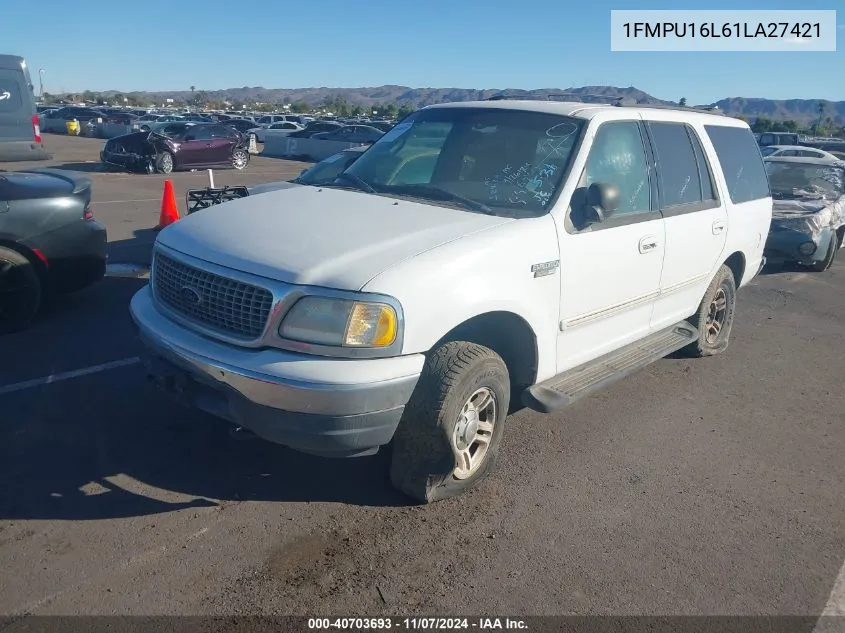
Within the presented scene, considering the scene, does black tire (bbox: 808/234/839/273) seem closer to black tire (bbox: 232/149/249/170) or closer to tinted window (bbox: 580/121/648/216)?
tinted window (bbox: 580/121/648/216)

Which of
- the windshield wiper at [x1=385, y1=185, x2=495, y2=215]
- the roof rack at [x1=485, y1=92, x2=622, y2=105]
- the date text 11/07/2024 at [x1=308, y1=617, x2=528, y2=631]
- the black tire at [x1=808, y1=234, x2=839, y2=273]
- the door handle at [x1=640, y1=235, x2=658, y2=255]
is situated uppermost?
the roof rack at [x1=485, y1=92, x2=622, y2=105]

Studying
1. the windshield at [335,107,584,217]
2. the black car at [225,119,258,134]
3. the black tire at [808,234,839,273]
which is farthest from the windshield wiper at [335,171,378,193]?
the black car at [225,119,258,134]

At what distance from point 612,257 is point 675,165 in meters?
1.27

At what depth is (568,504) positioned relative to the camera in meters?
3.93

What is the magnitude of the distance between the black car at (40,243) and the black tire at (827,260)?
9.57 metres

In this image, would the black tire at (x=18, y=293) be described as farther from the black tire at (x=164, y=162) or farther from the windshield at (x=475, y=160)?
the black tire at (x=164, y=162)

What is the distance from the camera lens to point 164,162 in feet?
70.8

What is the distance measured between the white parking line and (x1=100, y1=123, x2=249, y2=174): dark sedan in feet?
57.0

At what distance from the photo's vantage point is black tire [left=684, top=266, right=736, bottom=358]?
19.7ft

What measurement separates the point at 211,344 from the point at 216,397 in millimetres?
251

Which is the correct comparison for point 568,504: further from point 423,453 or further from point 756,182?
point 756,182

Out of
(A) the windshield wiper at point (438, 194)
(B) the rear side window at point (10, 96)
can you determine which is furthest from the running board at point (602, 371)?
(B) the rear side window at point (10, 96)

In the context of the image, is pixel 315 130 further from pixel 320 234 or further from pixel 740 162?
pixel 320 234

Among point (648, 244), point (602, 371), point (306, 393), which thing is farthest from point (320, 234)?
point (648, 244)
